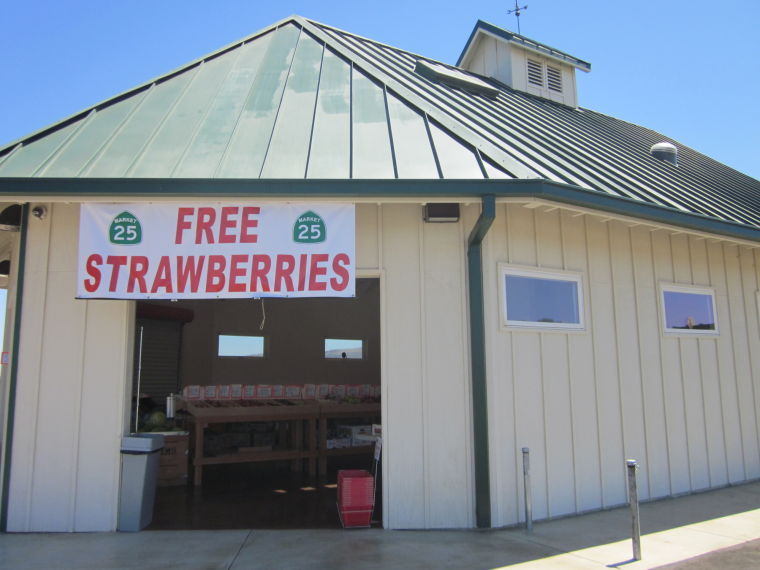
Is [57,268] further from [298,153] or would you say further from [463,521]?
[463,521]

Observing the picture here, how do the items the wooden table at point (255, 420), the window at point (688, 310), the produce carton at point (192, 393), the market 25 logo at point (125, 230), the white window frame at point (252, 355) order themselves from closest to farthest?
1. the market 25 logo at point (125, 230)
2. the window at point (688, 310)
3. the wooden table at point (255, 420)
4. the produce carton at point (192, 393)
5. the white window frame at point (252, 355)

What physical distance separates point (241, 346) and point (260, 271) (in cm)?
926

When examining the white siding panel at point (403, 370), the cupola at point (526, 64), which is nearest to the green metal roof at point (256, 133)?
the white siding panel at point (403, 370)

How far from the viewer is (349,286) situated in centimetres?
625

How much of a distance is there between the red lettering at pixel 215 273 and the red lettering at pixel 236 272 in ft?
0.28

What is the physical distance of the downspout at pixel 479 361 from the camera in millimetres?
6359

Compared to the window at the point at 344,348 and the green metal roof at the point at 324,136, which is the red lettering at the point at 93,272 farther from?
the window at the point at 344,348

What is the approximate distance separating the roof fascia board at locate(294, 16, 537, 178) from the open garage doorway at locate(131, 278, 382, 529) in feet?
11.2

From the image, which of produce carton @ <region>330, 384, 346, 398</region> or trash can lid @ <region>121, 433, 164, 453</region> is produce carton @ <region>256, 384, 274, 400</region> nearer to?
produce carton @ <region>330, 384, 346, 398</region>

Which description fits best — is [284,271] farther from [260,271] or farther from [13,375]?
[13,375]

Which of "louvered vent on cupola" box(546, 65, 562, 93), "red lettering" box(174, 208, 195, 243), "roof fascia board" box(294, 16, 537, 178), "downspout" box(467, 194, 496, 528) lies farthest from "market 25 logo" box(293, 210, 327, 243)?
"louvered vent on cupola" box(546, 65, 562, 93)

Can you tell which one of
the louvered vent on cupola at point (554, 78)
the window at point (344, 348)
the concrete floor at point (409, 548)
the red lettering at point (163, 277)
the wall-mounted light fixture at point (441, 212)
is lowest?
the concrete floor at point (409, 548)

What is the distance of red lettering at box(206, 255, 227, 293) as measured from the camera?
6172mm

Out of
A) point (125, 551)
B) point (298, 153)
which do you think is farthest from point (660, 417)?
point (125, 551)
